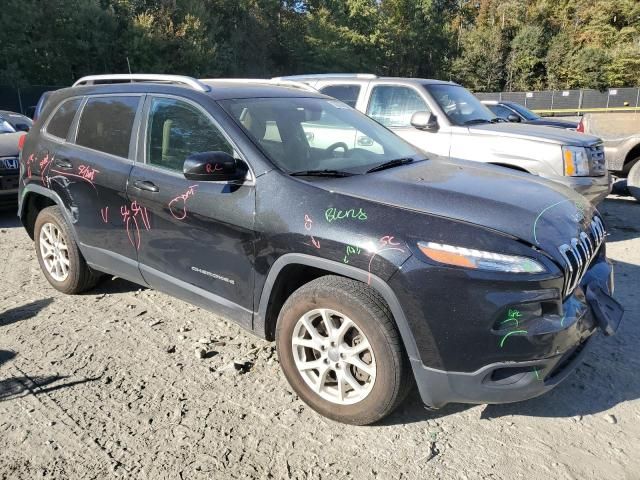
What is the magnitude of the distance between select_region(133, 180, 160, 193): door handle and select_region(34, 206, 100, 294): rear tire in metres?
1.07

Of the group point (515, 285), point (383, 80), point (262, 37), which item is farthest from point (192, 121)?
point (262, 37)

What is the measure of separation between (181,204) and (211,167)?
0.49 m

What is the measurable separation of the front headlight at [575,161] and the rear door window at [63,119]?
4964 mm

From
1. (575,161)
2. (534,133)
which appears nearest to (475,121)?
(534,133)

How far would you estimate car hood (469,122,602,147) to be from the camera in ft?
19.1

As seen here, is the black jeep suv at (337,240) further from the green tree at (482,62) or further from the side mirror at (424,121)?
the green tree at (482,62)

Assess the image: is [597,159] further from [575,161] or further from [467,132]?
[467,132]

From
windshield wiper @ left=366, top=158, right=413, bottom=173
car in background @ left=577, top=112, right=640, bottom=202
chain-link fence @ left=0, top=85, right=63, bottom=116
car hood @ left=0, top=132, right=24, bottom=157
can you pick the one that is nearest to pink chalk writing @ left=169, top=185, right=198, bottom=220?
windshield wiper @ left=366, top=158, right=413, bottom=173

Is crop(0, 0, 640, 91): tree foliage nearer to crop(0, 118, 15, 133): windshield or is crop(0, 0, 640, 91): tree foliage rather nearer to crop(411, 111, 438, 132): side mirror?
crop(0, 118, 15, 133): windshield

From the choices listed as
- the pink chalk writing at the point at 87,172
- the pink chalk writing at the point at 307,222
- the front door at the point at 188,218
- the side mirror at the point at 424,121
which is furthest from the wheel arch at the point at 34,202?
the side mirror at the point at 424,121

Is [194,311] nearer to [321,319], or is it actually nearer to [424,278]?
[321,319]

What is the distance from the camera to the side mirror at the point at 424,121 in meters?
6.13

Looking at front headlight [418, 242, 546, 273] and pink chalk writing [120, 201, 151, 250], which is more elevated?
front headlight [418, 242, 546, 273]

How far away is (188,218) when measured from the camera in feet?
10.5
